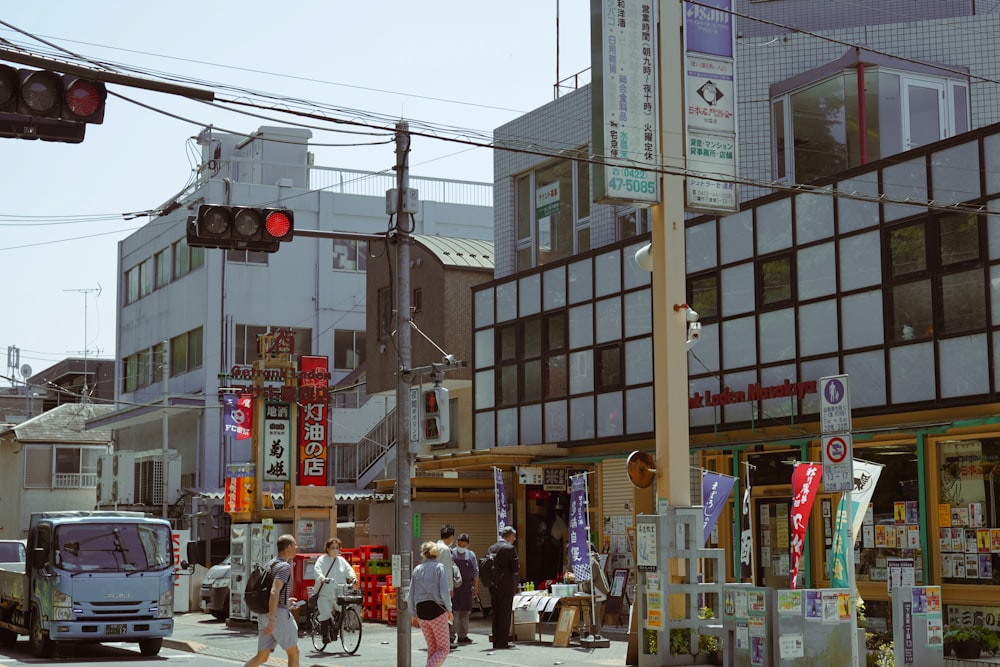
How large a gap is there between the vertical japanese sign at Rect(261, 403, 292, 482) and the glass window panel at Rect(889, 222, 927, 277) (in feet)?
41.2

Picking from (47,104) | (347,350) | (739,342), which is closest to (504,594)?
(739,342)

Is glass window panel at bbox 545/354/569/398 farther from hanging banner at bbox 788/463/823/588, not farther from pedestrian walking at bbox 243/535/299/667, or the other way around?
pedestrian walking at bbox 243/535/299/667

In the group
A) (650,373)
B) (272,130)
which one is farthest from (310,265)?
(650,373)

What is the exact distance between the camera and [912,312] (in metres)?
19.5

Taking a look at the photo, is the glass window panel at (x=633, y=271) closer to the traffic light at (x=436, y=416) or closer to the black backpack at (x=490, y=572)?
the black backpack at (x=490, y=572)

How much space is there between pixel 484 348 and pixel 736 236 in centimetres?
821

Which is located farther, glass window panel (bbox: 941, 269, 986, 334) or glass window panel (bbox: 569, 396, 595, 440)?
glass window panel (bbox: 569, 396, 595, 440)

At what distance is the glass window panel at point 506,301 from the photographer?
1125 inches

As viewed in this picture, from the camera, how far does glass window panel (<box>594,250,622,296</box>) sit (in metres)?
25.4

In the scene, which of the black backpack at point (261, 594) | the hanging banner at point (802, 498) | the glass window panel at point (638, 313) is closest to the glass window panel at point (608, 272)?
the glass window panel at point (638, 313)

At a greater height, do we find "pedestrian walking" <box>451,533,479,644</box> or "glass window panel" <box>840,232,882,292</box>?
"glass window panel" <box>840,232,882,292</box>

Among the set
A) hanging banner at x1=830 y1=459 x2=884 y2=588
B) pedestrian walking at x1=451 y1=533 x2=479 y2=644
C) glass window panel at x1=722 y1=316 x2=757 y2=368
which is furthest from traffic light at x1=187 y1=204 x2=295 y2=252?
glass window panel at x1=722 y1=316 x2=757 y2=368

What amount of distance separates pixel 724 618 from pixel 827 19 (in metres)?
14.3

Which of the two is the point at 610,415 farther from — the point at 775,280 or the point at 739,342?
the point at 775,280
